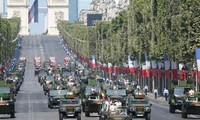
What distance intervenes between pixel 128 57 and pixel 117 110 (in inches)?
3789

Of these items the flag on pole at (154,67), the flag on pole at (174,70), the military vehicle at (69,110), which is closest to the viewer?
the military vehicle at (69,110)

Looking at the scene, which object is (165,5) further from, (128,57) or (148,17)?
(128,57)

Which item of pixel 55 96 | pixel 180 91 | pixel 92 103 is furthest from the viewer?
pixel 55 96

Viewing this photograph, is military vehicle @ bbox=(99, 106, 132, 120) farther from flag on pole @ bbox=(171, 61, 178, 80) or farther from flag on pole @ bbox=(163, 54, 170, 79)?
flag on pole @ bbox=(163, 54, 170, 79)

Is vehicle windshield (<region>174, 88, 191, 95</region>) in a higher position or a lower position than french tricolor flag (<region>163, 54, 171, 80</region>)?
lower

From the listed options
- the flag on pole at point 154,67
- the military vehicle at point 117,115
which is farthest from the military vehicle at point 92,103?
the flag on pole at point 154,67

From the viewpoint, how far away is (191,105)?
227 feet

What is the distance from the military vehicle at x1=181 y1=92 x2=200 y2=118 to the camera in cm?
6894

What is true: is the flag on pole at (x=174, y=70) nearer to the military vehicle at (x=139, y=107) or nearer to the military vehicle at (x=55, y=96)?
the military vehicle at (x=55, y=96)

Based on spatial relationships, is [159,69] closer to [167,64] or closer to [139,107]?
[167,64]

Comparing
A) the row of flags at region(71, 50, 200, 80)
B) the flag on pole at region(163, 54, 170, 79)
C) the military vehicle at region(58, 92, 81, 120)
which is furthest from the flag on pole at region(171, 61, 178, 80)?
the military vehicle at region(58, 92, 81, 120)

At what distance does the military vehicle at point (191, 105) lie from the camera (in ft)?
226

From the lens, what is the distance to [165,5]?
112688mm

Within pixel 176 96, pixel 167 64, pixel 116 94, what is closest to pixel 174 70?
pixel 167 64
